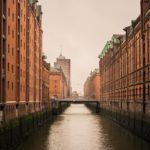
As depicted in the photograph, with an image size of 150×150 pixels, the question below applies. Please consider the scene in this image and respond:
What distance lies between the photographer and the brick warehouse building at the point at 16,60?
1815 inches

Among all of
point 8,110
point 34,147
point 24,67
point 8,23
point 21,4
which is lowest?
point 34,147

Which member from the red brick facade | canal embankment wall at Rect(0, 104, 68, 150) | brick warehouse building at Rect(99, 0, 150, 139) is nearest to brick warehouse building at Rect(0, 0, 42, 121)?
canal embankment wall at Rect(0, 104, 68, 150)

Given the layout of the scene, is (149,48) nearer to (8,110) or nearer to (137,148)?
(137,148)

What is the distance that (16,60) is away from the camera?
5538 centimetres

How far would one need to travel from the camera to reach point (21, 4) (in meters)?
60.5

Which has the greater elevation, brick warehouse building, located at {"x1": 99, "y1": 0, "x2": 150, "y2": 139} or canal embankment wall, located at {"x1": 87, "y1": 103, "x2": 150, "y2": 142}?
brick warehouse building, located at {"x1": 99, "y1": 0, "x2": 150, "y2": 139}

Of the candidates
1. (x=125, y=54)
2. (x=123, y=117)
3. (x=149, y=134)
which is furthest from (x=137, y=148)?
(x=125, y=54)

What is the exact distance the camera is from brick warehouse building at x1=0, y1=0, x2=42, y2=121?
4609 centimetres

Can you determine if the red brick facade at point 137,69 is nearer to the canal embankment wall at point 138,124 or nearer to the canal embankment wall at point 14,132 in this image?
the canal embankment wall at point 138,124

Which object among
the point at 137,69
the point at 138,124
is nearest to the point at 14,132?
the point at 138,124

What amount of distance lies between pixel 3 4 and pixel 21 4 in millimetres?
14290

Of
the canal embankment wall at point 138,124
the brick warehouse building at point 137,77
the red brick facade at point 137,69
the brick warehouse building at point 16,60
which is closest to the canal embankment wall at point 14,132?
the brick warehouse building at point 16,60

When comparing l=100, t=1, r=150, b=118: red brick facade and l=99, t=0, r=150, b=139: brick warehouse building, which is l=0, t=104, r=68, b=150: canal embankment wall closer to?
l=99, t=0, r=150, b=139: brick warehouse building

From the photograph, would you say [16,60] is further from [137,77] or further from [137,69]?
[137,77]
